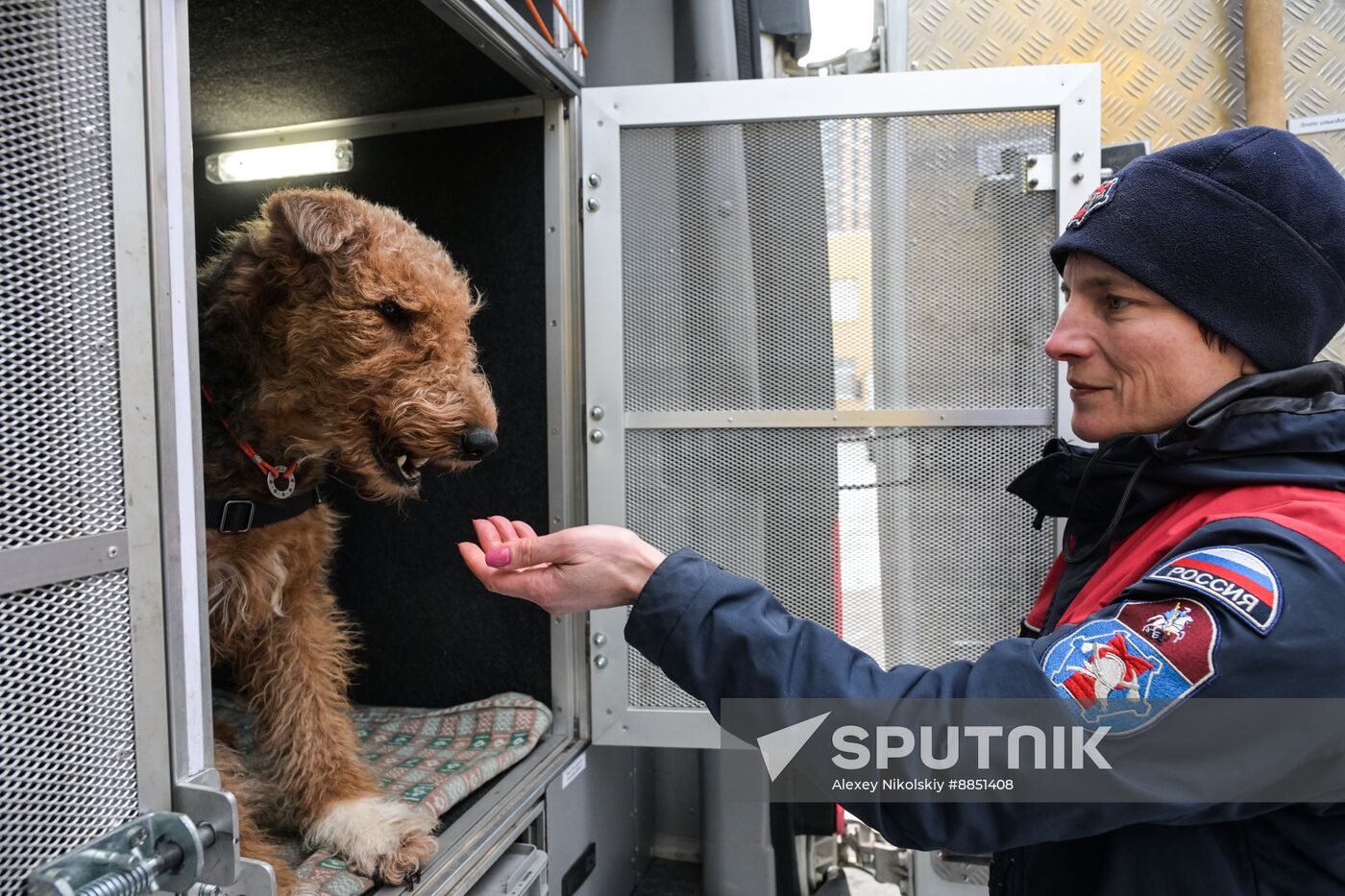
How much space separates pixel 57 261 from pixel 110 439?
0.19 m

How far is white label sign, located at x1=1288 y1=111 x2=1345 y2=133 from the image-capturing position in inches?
94.9

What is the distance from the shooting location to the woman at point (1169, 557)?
956 mm

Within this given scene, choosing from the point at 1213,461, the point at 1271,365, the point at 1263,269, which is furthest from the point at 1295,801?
the point at 1263,269

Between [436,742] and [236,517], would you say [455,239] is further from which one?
[436,742]

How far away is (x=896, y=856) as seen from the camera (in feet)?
9.12

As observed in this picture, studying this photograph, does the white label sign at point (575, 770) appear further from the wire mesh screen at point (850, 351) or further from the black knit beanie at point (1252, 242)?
the black knit beanie at point (1252, 242)

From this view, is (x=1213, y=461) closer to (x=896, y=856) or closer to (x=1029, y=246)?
(x=1029, y=246)

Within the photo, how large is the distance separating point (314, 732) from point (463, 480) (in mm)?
883

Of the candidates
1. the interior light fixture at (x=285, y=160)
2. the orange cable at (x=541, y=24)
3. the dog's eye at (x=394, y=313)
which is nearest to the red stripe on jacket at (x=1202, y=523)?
the dog's eye at (x=394, y=313)

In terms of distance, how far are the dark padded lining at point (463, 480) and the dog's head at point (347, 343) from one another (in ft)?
1.93

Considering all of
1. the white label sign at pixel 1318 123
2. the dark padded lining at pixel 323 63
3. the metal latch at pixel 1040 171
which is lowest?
the metal latch at pixel 1040 171

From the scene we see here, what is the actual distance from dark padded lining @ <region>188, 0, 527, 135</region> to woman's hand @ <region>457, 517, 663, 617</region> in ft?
4.77

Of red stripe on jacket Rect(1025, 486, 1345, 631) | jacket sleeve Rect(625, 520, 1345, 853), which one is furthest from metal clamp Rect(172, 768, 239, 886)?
red stripe on jacket Rect(1025, 486, 1345, 631)

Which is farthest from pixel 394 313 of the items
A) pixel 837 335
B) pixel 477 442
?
pixel 837 335
